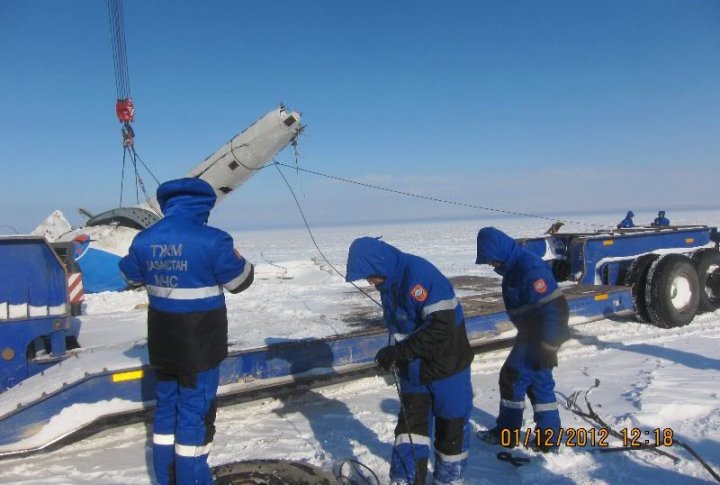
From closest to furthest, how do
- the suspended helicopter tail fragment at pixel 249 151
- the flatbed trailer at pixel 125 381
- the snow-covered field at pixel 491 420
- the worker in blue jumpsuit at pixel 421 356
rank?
the worker in blue jumpsuit at pixel 421 356 → the snow-covered field at pixel 491 420 → the flatbed trailer at pixel 125 381 → the suspended helicopter tail fragment at pixel 249 151

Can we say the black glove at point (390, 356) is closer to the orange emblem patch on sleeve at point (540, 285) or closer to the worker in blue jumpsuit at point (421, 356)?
the worker in blue jumpsuit at point (421, 356)

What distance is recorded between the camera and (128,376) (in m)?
4.23

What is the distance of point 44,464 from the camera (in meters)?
4.10

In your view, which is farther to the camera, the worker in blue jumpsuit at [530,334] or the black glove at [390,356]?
the worker in blue jumpsuit at [530,334]

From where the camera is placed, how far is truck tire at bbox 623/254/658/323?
7.84 metres

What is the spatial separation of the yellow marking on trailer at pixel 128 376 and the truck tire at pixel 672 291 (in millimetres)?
6834

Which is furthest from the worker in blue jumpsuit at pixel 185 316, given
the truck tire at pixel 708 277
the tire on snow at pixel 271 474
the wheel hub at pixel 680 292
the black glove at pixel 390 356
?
the truck tire at pixel 708 277

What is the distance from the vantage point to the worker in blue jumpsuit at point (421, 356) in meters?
3.10

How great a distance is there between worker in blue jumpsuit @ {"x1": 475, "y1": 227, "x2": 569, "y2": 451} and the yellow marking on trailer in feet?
9.17

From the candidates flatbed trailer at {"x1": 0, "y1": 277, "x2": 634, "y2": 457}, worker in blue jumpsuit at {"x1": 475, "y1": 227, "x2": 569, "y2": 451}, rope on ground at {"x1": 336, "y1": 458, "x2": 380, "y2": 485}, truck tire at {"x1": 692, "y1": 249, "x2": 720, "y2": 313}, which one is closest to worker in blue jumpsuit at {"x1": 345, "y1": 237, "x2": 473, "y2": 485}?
rope on ground at {"x1": 336, "y1": 458, "x2": 380, "y2": 485}

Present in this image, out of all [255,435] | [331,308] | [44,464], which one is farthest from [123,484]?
[331,308]

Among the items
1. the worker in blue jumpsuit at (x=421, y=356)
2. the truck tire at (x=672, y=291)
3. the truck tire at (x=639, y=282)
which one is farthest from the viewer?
the truck tire at (x=639, y=282)

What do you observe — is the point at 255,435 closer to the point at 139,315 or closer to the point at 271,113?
the point at 139,315

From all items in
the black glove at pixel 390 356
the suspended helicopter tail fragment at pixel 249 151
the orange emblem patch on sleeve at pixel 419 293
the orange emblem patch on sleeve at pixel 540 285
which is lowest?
the black glove at pixel 390 356
